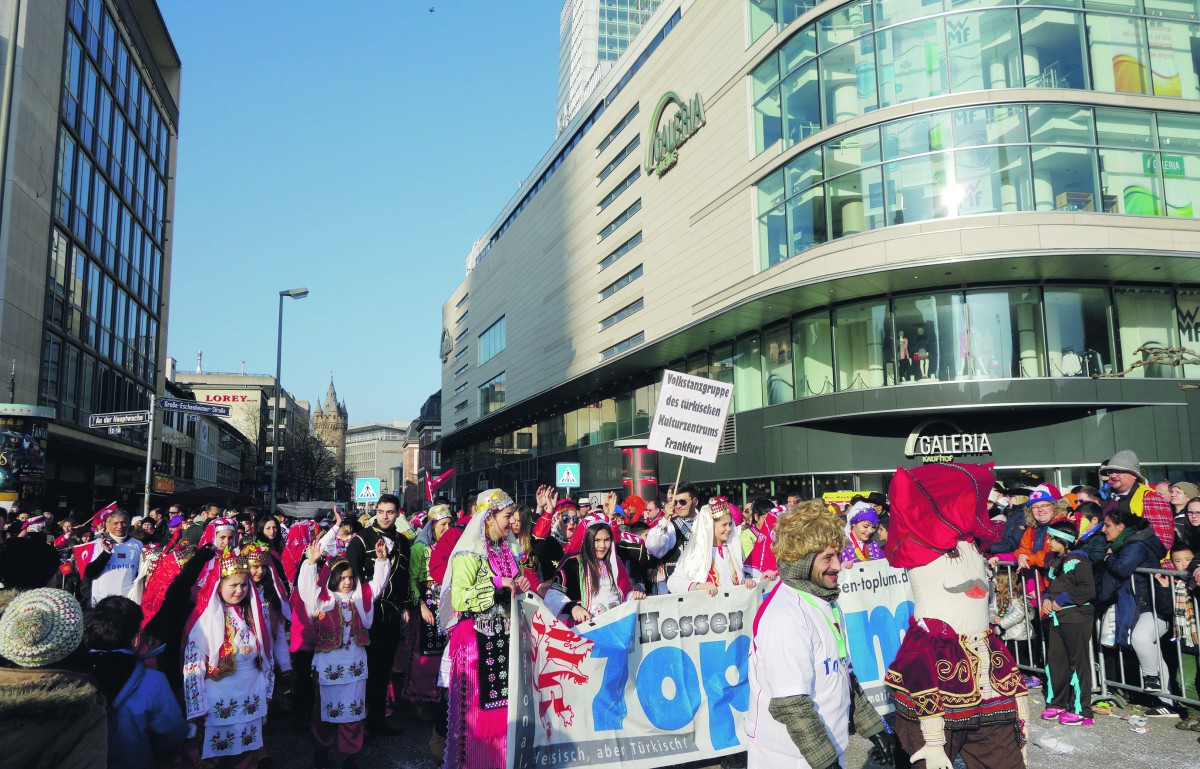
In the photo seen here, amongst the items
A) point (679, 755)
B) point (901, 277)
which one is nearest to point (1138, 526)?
point (679, 755)

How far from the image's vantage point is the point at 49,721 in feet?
8.49

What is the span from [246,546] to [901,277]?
19.9 metres

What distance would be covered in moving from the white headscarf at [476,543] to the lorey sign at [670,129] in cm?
2770

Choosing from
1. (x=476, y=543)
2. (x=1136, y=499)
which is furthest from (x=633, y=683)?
(x=1136, y=499)

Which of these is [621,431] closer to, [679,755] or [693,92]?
[693,92]

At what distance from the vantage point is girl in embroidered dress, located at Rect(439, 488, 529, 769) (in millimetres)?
5688

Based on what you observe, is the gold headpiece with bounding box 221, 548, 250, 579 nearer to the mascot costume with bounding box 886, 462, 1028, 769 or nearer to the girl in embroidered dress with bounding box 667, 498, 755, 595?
the girl in embroidered dress with bounding box 667, 498, 755, 595

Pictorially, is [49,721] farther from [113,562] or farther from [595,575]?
[113,562]

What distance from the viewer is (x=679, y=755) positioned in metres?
5.89

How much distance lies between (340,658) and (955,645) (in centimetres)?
448

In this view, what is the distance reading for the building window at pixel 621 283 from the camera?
38141 mm

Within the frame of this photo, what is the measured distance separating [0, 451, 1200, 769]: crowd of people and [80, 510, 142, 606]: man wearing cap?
3 cm

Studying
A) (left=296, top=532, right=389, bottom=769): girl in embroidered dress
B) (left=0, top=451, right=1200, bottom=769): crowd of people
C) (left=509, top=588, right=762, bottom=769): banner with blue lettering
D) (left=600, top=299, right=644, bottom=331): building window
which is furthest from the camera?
(left=600, top=299, right=644, bottom=331): building window

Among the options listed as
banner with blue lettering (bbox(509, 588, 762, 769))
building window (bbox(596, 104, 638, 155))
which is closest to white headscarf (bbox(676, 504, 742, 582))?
banner with blue lettering (bbox(509, 588, 762, 769))
